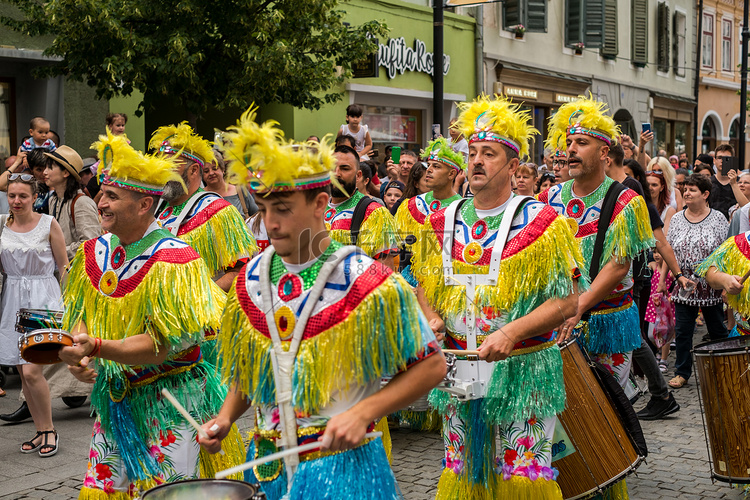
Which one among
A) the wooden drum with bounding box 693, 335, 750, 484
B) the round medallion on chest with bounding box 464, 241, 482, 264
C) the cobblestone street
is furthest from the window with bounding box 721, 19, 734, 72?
the round medallion on chest with bounding box 464, 241, 482, 264

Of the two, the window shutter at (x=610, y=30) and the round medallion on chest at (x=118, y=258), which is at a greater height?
the window shutter at (x=610, y=30)

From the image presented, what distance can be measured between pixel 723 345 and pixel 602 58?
22.1 m

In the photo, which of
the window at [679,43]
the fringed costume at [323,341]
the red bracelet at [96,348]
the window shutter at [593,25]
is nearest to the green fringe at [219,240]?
the red bracelet at [96,348]

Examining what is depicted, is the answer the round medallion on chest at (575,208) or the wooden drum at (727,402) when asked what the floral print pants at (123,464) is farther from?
the wooden drum at (727,402)

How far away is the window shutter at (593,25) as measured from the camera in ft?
78.8

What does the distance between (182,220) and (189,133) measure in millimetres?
599

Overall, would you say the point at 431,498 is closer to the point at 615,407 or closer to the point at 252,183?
the point at 615,407

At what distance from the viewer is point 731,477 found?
499cm

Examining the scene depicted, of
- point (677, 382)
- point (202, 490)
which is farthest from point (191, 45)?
point (202, 490)

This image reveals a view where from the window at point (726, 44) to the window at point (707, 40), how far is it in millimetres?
949

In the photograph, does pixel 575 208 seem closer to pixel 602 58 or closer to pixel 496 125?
pixel 496 125

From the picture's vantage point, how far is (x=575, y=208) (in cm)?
557

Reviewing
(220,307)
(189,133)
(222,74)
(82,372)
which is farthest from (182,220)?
(222,74)

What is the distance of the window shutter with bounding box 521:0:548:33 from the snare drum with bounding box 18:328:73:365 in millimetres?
19036
